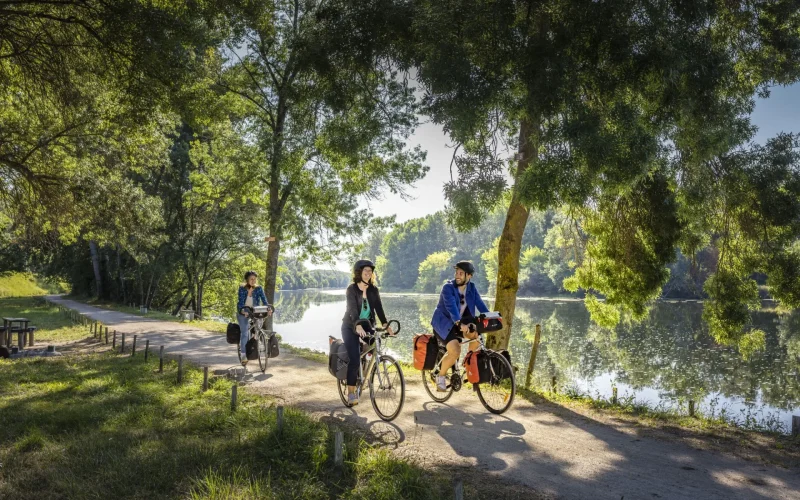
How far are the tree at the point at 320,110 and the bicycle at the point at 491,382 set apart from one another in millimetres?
6049

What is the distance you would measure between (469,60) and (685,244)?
20.2 feet

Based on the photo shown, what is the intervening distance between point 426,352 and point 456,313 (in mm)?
800

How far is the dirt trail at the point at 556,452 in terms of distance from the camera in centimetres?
465

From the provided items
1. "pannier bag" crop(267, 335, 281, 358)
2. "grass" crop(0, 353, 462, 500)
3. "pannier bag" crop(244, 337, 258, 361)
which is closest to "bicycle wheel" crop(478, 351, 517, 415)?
"grass" crop(0, 353, 462, 500)

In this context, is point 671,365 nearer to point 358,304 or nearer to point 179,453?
point 358,304

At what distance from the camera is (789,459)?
5.56 meters

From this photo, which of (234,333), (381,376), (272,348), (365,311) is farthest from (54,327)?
(381,376)

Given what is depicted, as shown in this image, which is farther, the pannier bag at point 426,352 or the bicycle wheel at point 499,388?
the pannier bag at point 426,352

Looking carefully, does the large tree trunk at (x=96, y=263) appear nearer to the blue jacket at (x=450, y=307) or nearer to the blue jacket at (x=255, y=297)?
the blue jacket at (x=255, y=297)

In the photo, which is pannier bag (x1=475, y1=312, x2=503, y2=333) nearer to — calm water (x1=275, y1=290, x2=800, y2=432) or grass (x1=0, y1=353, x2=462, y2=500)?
grass (x1=0, y1=353, x2=462, y2=500)

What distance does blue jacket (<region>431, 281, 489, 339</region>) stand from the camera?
6980mm

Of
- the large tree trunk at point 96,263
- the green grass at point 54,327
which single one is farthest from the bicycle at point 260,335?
the large tree trunk at point 96,263

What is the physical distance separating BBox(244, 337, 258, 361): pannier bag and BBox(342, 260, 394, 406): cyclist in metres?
4.10

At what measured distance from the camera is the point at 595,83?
832cm
